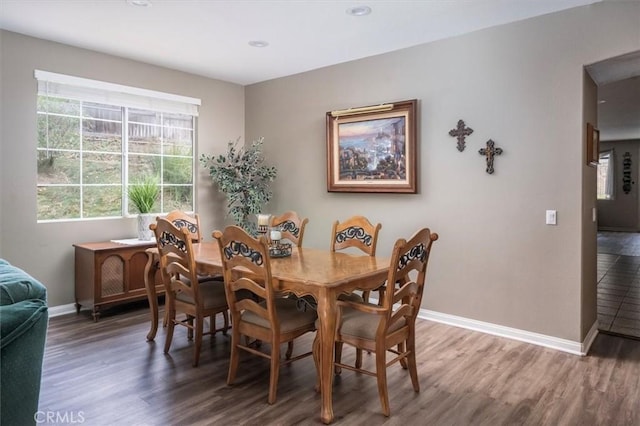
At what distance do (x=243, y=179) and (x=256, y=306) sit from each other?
291 centimetres

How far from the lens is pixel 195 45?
168 inches

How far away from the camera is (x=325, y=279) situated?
95.5 inches

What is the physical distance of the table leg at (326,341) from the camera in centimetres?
235

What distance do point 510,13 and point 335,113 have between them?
77.2 inches

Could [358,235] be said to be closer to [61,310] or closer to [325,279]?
[325,279]

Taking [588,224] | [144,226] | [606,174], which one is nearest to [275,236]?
[144,226]

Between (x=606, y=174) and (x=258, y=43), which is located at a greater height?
(x=258, y=43)

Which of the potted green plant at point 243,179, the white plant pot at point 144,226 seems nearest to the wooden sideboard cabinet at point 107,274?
the white plant pot at point 144,226

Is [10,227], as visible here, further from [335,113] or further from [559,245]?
[559,245]

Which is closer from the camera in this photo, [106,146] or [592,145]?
[592,145]

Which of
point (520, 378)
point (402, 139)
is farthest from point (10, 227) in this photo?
point (520, 378)

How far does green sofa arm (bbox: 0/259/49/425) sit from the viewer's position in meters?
1.46

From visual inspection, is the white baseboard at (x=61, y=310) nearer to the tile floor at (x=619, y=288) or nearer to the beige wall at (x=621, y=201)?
the tile floor at (x=619, y=288)

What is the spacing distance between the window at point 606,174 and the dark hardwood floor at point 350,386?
10490mm
